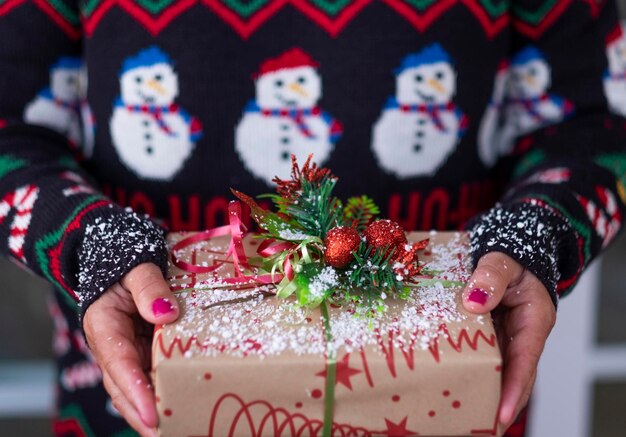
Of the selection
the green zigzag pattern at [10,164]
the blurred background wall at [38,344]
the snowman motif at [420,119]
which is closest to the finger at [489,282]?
the snowman motif at [420,119]

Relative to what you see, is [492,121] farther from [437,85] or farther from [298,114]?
[298,114]

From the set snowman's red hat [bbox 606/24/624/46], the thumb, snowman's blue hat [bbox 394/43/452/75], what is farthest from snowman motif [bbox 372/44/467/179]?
the thumb

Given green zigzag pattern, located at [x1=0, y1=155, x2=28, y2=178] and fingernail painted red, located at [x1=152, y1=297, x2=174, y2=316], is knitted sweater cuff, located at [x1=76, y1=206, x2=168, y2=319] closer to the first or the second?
fingernail painted red, located at [x1=152, y1=297, x2=174, y2=316]

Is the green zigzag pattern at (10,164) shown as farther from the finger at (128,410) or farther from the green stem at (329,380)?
the green stem at (329,380)

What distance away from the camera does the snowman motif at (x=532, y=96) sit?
0.88 metres

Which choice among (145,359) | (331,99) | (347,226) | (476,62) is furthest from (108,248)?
(476,62)

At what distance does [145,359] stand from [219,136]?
29cm

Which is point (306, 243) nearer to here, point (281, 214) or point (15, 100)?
point (281, 214)

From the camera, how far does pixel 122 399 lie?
1.94ft

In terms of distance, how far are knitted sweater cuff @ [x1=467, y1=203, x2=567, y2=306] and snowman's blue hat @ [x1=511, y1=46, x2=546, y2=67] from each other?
26 centimetres

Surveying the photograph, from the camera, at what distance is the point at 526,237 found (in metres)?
0.65

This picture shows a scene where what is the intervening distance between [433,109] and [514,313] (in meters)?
0.29

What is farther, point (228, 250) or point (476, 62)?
point (476, 62)

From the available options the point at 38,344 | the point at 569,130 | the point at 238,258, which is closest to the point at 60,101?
the point at 238,258
